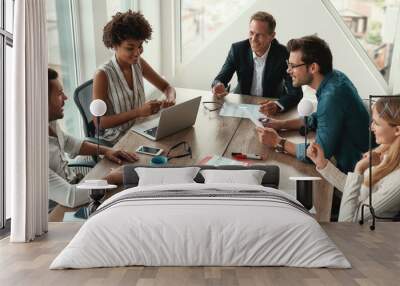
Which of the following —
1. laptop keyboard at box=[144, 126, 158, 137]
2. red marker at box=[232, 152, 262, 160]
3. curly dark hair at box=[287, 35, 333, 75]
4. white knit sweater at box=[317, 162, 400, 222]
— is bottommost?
white knit sweater at box=[317, 162, 400, 222]

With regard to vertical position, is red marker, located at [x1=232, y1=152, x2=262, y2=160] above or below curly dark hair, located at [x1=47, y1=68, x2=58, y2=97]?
below

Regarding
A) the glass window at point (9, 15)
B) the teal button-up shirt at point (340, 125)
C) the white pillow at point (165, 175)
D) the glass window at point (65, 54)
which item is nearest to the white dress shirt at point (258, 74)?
the teal button-up shirt at point (340, 125)

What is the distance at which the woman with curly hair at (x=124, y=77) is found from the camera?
225 inches

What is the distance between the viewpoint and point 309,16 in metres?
5.75

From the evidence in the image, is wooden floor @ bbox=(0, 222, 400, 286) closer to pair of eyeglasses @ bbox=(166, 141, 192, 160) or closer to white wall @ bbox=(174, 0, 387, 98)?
pair of eyeglasses @ bbox=(166, 141, 192, 160)

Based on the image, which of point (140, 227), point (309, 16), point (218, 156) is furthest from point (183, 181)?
point (309, 16)

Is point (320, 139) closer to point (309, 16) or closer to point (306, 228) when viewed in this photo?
point (309, 16)

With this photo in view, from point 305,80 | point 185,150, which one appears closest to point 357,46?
point 305,80

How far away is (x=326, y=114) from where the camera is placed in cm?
562

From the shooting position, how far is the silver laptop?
563 cm

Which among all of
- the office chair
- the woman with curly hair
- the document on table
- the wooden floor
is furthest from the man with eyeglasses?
the office chair

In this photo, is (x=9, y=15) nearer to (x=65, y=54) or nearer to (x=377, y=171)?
(x=65, y=54)

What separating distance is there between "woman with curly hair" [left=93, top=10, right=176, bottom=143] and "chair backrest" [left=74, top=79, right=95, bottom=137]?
0.06 meters

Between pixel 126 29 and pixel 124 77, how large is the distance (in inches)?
17.1
